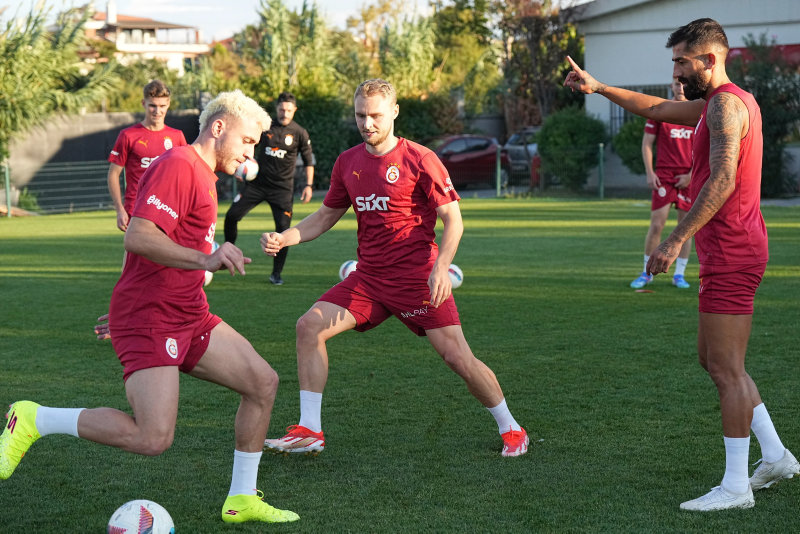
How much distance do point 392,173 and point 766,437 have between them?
92.9 inches

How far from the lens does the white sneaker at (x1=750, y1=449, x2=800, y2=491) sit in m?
4.73

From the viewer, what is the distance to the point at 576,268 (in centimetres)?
1267

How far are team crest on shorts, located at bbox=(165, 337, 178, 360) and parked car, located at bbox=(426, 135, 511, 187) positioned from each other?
2568 cm

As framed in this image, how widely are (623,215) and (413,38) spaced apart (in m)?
19.2

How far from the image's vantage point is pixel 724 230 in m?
4.51

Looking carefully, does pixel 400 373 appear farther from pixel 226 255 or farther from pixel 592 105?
pixel 592 105

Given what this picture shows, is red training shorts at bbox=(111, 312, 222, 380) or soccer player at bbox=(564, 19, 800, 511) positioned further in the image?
soccer player at bbox=(564, 19, 800, 511)

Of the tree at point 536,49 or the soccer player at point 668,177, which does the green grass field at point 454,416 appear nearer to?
the soccer player at point 668,177

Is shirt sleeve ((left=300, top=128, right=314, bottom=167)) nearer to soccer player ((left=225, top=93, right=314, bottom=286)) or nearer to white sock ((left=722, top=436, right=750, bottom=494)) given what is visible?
soccer player ((left=225, top=93, right=314, bottom=286))

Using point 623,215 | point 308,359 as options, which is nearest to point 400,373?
point 308,359

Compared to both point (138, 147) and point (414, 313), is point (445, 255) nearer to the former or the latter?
point (414, 313)

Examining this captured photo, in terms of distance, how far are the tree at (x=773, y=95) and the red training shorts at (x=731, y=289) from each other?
66.6 ft

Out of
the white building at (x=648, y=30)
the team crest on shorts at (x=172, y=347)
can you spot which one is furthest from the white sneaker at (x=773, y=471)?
the white building at (x=648, y=30)

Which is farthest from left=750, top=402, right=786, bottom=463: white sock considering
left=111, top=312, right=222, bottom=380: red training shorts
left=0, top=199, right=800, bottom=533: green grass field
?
left=111, top=312, right=222, bottom=380: red training shorts
